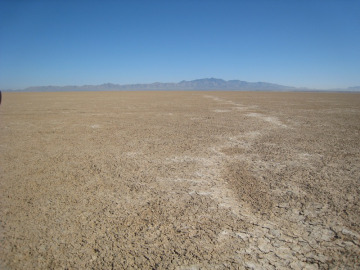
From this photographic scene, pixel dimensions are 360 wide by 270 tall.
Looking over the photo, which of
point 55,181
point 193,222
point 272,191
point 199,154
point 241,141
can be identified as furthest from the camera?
point 241,141

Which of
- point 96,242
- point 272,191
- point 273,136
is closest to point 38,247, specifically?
point 96,242

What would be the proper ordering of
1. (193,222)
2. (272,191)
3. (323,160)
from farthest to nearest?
(323,160)
(272,191)
(193,222)

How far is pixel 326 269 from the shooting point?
1.89 meters

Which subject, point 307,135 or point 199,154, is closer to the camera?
point 199,154

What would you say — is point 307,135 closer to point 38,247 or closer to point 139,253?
point 139,253

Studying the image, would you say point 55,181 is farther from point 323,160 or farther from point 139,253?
point 323,160

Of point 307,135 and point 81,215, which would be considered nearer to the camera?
point 81,215

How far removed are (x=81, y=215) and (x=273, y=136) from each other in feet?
19.6

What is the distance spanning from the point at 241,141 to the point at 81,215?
4.71m

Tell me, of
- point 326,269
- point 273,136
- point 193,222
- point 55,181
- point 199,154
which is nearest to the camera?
point 326,269

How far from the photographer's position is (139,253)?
2076 mm

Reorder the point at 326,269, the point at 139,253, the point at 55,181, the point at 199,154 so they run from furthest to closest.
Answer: the point at 199,154
the point at 55,181
the point at 139,253
the point at 326,269

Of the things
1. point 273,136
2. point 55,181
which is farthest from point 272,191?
point 273,136

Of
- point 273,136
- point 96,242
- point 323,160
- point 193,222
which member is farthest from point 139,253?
point 273,136
